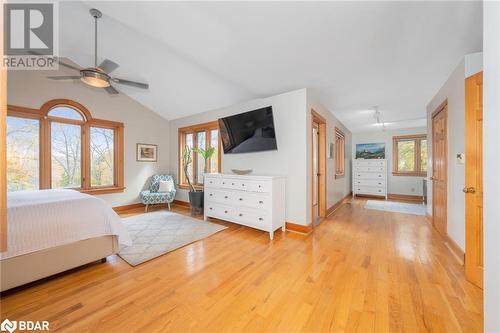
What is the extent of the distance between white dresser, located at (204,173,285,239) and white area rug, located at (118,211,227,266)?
15.2 inches

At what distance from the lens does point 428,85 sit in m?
2.95

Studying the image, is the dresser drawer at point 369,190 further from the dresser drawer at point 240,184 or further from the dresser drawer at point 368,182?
the dresser drawer at point 240,184

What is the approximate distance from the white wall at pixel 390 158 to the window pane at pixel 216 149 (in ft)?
17.3

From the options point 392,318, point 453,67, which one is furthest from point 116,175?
point 453,67

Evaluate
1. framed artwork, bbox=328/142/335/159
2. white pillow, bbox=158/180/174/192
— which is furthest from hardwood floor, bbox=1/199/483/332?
white pillow, bbox=158/180/174/192

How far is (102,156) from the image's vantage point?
438cm

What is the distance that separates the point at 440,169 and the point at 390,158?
396 cm

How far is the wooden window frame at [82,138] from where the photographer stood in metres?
3.50

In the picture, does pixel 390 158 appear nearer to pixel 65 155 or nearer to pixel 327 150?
pixel 327 150

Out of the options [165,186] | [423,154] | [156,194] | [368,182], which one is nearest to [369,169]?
[368,182]

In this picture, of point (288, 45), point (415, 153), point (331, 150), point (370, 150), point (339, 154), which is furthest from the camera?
point (370, 150)

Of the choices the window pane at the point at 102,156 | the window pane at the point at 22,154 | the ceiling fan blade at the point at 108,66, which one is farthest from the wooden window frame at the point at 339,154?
the window pane at the point at 22,154

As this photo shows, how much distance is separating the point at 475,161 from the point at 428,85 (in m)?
1.84

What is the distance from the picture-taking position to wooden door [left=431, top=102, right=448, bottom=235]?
2.70m
